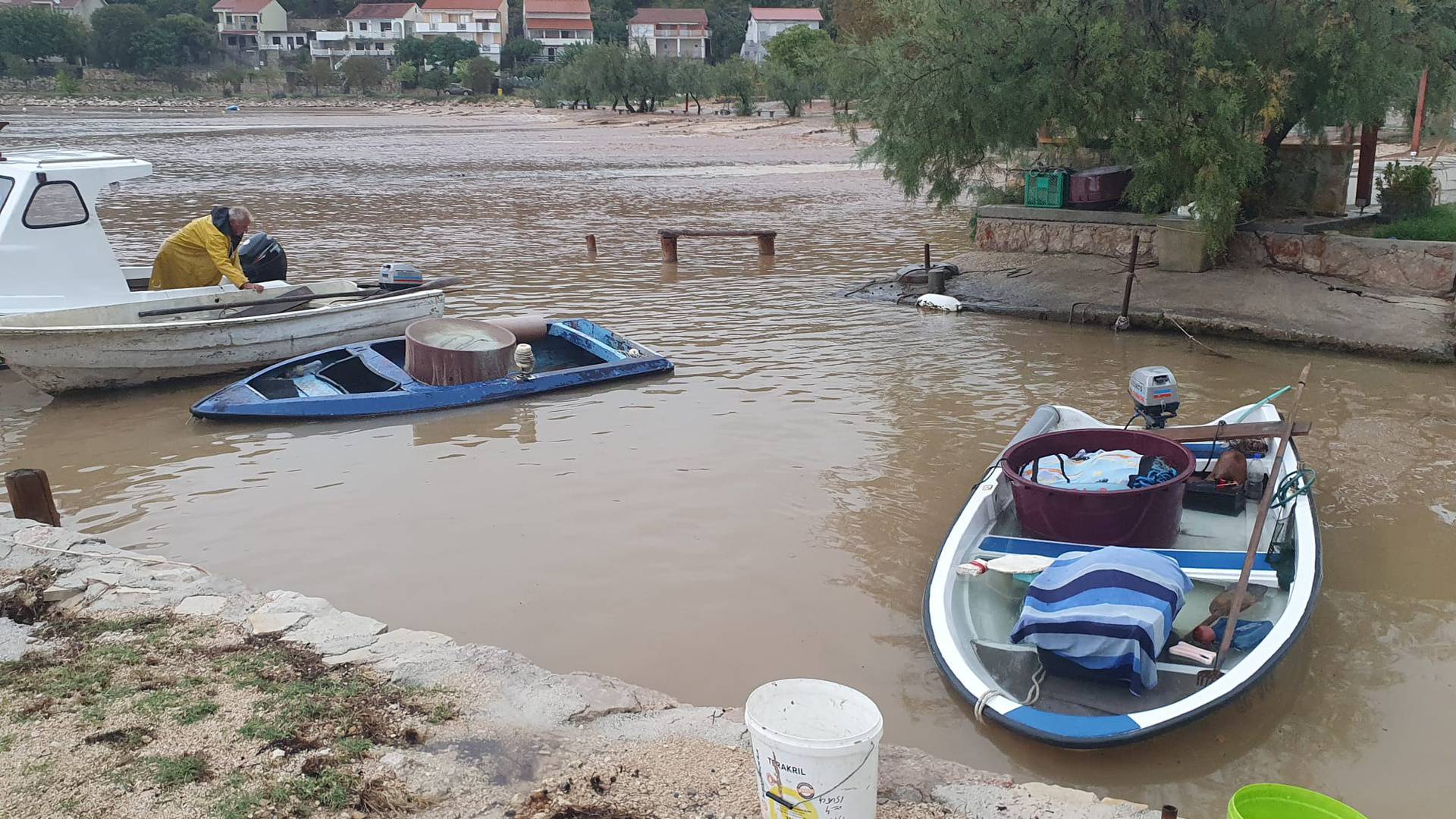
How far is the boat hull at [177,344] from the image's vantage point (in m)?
10.4

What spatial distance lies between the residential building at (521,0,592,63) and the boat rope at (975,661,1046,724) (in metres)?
134

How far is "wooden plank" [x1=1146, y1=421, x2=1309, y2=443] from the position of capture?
6.84 metres

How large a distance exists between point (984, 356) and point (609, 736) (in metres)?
8.97

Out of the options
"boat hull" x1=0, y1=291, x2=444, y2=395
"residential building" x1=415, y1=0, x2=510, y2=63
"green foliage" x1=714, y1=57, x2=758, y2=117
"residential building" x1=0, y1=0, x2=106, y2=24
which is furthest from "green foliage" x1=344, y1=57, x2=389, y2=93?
"boat hull" x1=0, y1=291, x2=444, y2=395

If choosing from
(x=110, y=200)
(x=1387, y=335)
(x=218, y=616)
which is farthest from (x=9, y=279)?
(x=110, y=200)

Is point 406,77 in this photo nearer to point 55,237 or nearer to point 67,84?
point 67,84

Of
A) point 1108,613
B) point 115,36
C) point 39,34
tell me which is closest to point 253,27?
point 115,36

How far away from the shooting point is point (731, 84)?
7044 centimetres

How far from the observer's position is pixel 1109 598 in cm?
524

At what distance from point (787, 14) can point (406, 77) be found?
39.3m

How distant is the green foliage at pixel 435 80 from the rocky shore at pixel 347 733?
11035 centimetres

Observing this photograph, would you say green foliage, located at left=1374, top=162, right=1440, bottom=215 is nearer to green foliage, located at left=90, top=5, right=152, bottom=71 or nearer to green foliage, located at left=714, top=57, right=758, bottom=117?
green foliage, located at left=714, top=57, right=758, bottom=117

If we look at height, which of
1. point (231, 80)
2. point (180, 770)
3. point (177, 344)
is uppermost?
point (231, 80)

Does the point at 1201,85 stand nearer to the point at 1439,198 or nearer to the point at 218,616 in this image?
the point at 1439,198
